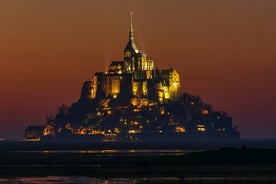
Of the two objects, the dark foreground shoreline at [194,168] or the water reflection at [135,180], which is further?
the dark foreground shoreline at [194,168]

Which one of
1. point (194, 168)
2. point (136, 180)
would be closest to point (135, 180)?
point (136, 180)

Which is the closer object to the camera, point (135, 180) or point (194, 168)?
point (135, 180)

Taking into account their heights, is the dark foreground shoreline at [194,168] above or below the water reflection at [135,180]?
above

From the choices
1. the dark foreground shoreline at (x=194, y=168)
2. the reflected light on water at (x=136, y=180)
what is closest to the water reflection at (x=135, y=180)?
the reflected light on water at (x=136, y=180)

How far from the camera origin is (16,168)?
92938mm

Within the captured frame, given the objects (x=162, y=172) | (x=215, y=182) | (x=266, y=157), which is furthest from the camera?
(x=266, y=157)

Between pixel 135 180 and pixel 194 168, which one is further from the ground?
pixel 194 168

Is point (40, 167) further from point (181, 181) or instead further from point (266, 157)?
point (181, 181)

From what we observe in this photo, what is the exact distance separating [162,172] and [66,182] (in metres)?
12.9

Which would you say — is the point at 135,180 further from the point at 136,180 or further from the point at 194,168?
the point at 194,168

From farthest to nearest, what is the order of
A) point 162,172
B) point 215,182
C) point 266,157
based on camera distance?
point 266,157
point 162,172
point 215,182

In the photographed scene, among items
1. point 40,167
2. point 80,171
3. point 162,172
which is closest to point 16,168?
point 40,167

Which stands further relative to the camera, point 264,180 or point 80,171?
point 80,171

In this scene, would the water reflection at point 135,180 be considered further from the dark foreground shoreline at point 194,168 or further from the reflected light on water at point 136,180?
the dark foreground shoreline at point 194,168
